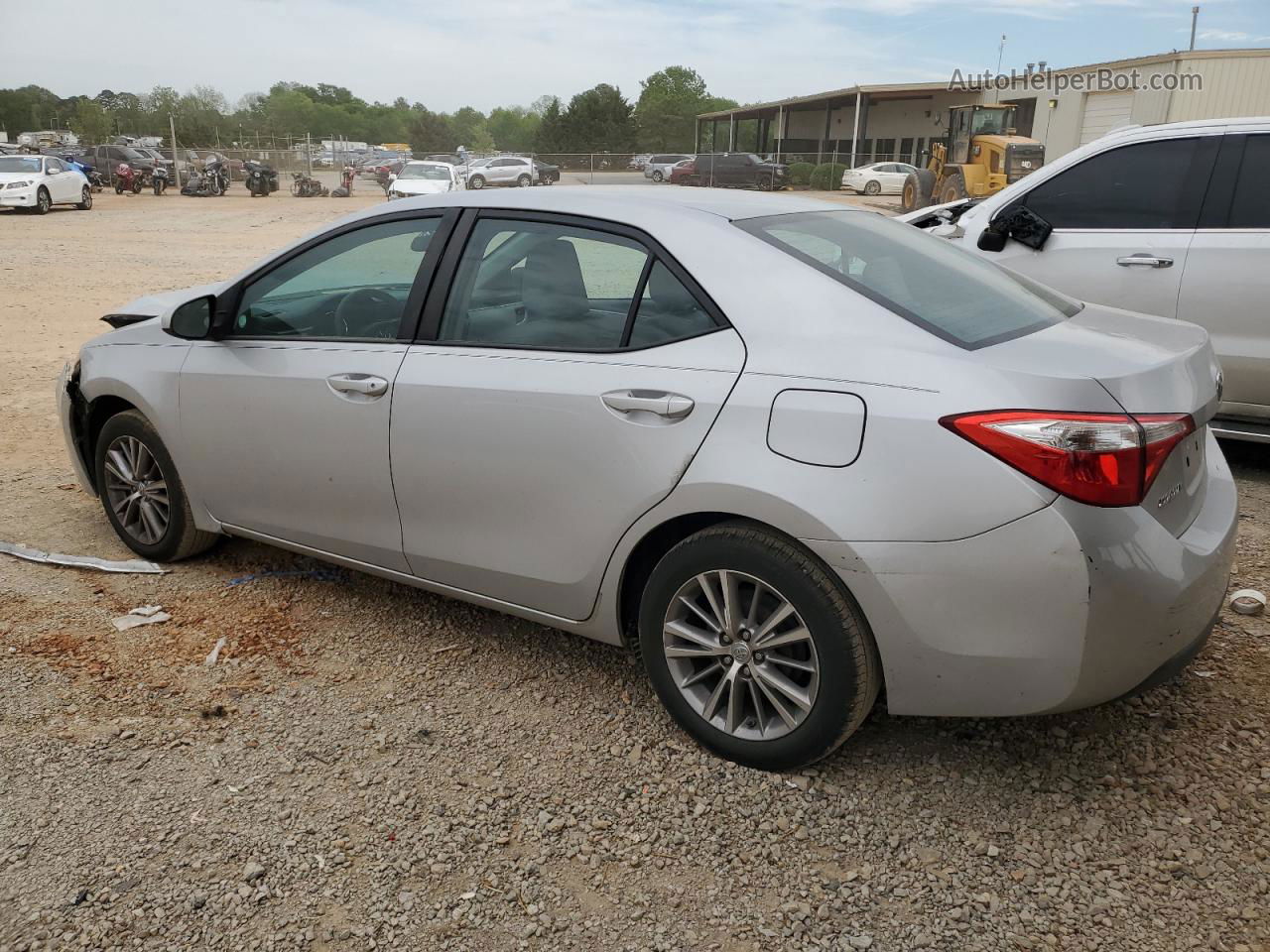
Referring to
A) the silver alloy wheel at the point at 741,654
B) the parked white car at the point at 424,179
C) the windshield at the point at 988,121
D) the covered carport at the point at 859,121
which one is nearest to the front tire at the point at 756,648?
the silver alloy wheel at the point at 741,654

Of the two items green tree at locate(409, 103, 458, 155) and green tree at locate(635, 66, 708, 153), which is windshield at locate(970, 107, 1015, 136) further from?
green tree at locate(409, 103, 458, 155)

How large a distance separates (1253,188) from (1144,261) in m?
0.59

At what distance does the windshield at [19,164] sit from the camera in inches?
1066

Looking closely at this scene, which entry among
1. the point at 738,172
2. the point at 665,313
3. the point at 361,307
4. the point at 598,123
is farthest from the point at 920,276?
the point at 598,123

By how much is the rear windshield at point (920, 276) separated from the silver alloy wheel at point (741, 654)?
0.85 metres

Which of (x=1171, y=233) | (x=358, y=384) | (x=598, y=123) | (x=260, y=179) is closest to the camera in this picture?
(x=358, y=384)

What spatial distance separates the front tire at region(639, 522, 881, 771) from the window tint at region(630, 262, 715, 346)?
0.56 m

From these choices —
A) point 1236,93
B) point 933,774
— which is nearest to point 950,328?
point 933,774

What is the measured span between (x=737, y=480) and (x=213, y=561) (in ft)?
9.37

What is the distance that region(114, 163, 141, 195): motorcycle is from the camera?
36625mm

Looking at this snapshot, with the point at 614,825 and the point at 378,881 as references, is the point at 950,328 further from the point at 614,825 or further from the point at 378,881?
the point at 378,881

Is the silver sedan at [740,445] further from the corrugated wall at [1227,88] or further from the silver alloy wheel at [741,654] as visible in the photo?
the corrugated wall at [1227,88]

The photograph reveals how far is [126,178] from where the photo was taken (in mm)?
36625

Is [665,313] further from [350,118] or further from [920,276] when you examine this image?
[350,118]
